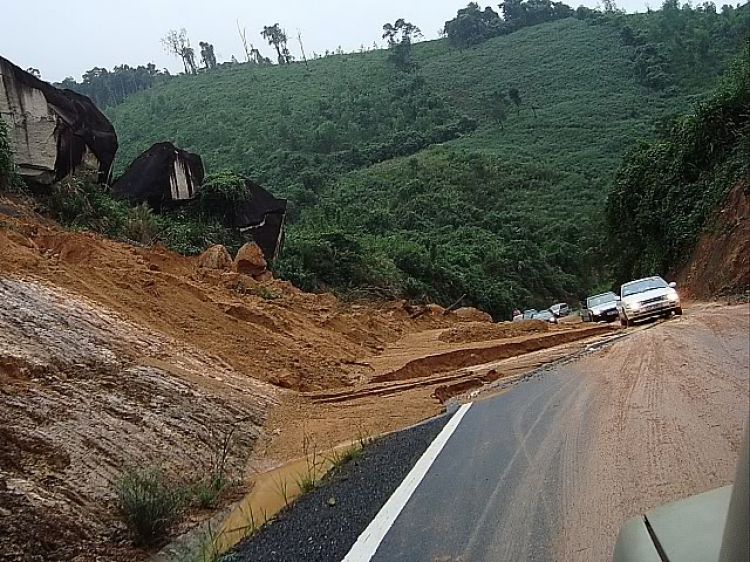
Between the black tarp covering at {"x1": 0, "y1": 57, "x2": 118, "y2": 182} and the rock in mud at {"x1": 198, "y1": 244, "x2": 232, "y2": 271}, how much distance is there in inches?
170

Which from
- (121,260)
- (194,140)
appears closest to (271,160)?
(194,140)

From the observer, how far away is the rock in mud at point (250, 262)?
25.2 meters

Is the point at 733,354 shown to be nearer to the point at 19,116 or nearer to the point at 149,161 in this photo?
the point at 19,116

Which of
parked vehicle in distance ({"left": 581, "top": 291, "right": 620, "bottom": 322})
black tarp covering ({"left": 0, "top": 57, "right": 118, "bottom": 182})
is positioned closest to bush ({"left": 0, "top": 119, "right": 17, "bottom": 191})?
black tarp covering ({"left": 0, "top": 57, "right": 118, "bottom": 182})

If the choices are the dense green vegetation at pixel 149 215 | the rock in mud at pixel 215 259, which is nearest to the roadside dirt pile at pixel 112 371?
the rock in mud at pixel 215 259

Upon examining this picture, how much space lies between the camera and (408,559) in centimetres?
527

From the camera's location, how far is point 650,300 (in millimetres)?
7176

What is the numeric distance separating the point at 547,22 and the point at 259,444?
103 meters

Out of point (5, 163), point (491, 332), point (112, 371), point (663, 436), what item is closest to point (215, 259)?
point (5, 163)

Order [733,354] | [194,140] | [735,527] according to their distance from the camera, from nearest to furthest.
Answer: [735,527]
[733,354]
[194,140]

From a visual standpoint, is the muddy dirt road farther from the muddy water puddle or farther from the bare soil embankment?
the bare soil embankment

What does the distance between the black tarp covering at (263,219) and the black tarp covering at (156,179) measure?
91.3 inches

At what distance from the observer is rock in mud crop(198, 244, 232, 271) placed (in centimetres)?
2344

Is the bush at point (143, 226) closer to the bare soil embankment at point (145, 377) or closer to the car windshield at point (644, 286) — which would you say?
the bare soil embankment at point (145, 377)
